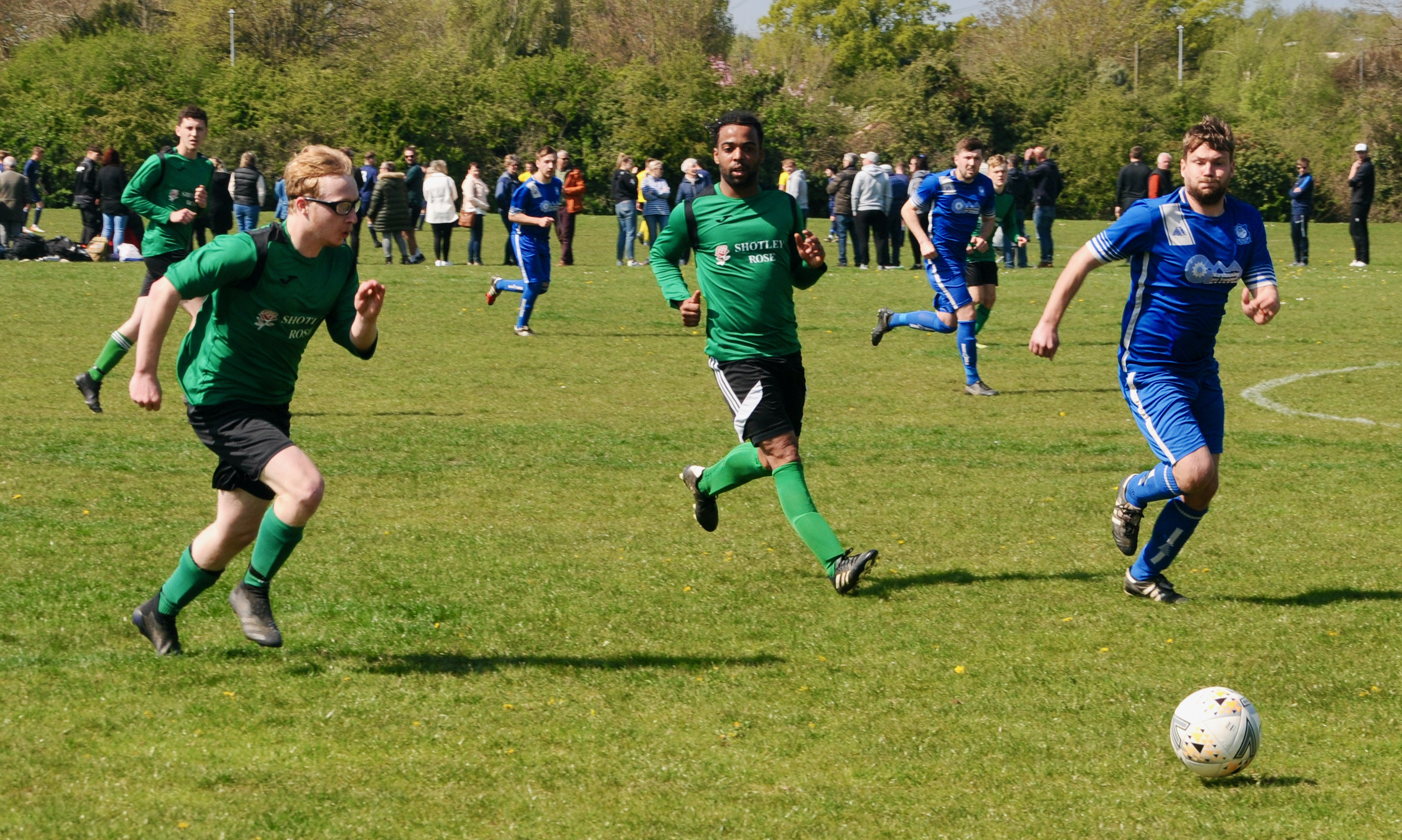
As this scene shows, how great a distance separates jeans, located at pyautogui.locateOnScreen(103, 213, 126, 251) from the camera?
26016 millimetres

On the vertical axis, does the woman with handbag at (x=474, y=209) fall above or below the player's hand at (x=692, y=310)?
above

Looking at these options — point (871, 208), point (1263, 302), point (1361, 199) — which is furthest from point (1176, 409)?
point (1361, 199)

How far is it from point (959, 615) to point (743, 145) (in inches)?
95.0

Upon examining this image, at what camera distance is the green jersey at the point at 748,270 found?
725 cm

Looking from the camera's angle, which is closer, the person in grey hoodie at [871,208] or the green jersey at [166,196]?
the green jersey at [166,196]

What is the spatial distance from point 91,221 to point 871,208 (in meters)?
14.2

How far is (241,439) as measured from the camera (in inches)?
223

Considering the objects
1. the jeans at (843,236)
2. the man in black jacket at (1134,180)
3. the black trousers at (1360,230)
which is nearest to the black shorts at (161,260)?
the jeans at (843,236)

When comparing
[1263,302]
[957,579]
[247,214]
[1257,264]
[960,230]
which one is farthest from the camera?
[247,214]

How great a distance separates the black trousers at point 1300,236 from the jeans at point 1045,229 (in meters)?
4.36

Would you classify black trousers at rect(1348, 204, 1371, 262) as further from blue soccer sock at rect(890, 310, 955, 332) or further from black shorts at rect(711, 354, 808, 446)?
black shorts at rect(711, 354, 808, 446)

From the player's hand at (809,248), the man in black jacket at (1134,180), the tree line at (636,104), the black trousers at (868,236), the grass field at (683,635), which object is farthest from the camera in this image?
the tree line at (636,104)

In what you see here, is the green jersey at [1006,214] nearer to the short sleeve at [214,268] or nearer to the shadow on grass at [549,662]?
the shadow on grass at [549,662]

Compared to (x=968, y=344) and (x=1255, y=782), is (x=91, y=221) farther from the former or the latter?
(x=1255, y=782)
